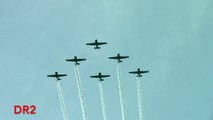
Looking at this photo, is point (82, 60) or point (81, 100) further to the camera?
point (82, 60)

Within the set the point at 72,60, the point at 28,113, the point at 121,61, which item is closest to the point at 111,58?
the point at 121,61

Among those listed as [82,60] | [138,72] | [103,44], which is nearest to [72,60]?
[82,60]

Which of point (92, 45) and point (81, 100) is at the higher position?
point (92, 45)

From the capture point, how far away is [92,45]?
159 m

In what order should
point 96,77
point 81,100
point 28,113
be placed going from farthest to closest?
1. point 96,77
2. point 81,100
3. point 28,113

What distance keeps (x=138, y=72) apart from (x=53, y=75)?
35.4 m

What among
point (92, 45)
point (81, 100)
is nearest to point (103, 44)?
point (92, 45)

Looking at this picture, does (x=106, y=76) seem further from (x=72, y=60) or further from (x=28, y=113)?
(x=28, y=113)

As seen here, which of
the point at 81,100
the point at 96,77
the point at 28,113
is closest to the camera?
the point at 28,113

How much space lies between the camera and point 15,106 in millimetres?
132125

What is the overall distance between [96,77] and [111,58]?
10462 millimetres

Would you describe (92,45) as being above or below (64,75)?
above

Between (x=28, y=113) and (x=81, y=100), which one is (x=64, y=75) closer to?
(x=81, y=100)

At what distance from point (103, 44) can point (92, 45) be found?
4.62m
